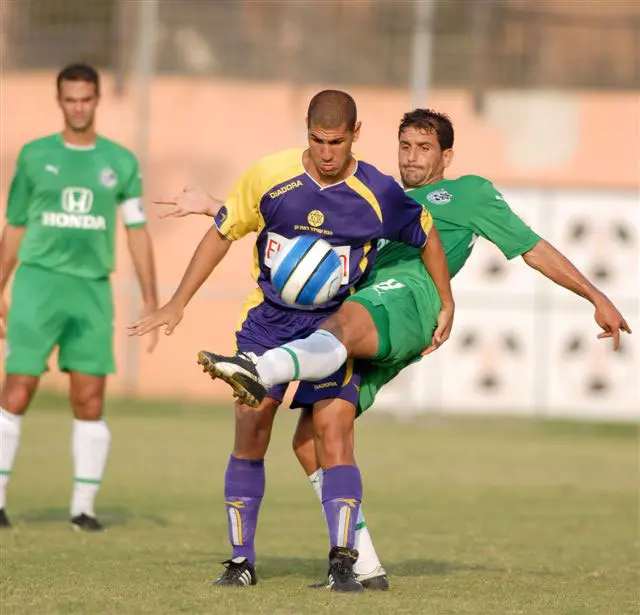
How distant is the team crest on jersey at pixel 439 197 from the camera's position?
24.8ft

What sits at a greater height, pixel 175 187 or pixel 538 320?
pixel 175 187

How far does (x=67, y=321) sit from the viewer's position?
380 inches

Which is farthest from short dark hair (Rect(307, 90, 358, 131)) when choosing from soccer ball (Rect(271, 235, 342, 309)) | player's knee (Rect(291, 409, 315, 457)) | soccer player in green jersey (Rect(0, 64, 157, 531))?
soccer player in green jersey (Rect(0, 64, 157, 531))

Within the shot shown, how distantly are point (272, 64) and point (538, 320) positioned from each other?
505cm

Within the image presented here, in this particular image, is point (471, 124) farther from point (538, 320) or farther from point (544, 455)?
point (544, 455)

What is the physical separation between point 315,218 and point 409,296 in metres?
0.62

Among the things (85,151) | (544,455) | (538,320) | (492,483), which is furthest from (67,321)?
(538,320)

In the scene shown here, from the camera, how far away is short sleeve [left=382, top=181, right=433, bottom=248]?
6.85 metres

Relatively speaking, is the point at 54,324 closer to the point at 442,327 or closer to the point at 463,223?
the point at 463,223

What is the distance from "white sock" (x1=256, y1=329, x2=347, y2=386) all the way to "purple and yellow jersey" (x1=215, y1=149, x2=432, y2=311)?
452mm

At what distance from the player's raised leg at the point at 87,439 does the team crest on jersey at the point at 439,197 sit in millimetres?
2996

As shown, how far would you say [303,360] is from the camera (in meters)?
6.46

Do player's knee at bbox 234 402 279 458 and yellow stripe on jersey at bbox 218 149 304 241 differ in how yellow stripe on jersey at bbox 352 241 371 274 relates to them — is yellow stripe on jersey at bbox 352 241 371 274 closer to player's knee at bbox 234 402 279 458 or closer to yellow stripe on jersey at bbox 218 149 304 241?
yellow stripe on jersey at bbox 218 149 304 241

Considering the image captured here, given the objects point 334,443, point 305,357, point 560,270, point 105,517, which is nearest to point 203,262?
point 305,357
